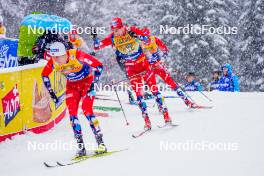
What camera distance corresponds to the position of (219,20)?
29.2 meters

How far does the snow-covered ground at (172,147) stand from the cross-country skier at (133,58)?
0.66 m

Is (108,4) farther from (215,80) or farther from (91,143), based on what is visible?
(91,143)

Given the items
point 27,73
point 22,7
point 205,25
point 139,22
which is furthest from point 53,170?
point 22,7

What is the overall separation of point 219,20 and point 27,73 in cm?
2223

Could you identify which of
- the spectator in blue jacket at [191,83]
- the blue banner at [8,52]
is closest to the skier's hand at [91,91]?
the blue banner at [8,52]

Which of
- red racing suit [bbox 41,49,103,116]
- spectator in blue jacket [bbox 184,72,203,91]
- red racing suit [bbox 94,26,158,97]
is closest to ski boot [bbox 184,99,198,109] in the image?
red racing suit [bbox 94,26,158,97]
